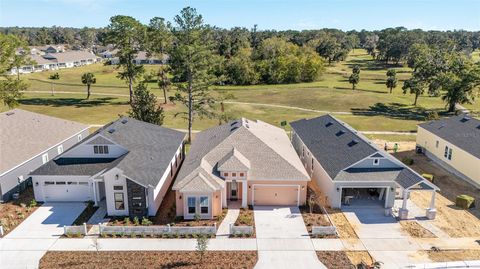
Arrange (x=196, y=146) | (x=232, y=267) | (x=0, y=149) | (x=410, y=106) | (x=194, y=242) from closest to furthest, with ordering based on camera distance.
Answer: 1. (x=232, y=267)
2. (x=194, y=242)
3. (x=0, y=149)
4. (x=196, y=146)
5. (x=410, y=106)

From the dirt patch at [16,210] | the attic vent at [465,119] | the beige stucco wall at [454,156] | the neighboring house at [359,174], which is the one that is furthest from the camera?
the attic vent at [465,119]

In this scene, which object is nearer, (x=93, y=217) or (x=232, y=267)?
(x=232, y=267)

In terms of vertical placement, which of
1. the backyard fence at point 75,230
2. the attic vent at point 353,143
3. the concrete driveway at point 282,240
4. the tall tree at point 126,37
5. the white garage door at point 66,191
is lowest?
the concrete driveway at point 282,240

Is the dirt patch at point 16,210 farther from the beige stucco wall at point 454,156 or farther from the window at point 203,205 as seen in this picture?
the beige stucco wall at point 454,156

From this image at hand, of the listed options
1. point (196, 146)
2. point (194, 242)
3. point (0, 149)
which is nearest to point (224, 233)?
point (194, 242)

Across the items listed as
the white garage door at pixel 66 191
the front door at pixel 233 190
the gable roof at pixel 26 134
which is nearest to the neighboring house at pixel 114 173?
the white garage door at pixel 66 191

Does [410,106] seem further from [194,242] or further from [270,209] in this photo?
[194,242]

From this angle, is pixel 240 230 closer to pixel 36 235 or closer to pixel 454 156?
pixel 36 235
